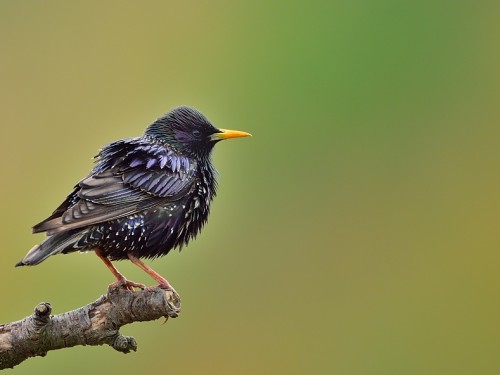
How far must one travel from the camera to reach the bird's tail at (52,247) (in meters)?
5.14

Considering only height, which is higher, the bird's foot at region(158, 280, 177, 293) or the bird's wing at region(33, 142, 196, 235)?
the bird's wing at region(33, 142, 196, 235)

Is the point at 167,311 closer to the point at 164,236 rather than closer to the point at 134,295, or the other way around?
the point at 134,295

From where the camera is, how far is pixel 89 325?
17.6ft

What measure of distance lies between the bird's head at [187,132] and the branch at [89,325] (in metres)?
1.55

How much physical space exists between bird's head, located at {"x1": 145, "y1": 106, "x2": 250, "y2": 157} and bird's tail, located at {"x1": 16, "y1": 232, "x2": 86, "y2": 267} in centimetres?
135

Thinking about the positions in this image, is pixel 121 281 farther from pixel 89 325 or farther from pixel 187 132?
pixel 187 132

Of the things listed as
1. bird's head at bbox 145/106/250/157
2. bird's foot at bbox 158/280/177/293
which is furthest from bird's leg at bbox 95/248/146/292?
bird's head at bbox 145/106/250/157

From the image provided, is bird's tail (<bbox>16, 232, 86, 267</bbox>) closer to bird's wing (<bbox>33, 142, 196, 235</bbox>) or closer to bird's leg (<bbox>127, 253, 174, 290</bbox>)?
bird's wing (<bbox>33, 142, 196, 235</bbox>)

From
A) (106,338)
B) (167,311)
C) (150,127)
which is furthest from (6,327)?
(150,127)

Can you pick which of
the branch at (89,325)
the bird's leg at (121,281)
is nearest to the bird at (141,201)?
the bird's leg at (121,281)

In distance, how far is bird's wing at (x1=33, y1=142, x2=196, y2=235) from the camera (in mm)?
5504

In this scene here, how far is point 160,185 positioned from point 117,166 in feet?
1.26

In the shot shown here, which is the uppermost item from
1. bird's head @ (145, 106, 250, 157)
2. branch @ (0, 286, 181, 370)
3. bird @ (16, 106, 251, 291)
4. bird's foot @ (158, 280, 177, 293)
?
bird's head @ (145, 106, 250, 157)

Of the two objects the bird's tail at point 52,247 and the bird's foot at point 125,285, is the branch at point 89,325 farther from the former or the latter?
the bird's tail at point 52,247
